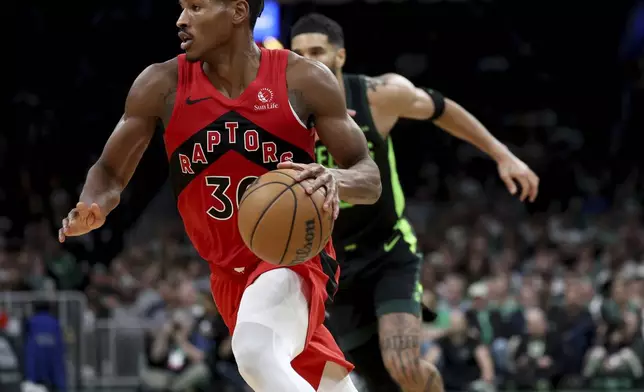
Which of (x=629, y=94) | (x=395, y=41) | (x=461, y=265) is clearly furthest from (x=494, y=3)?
(x=461, y=265)

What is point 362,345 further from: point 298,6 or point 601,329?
point 298,6

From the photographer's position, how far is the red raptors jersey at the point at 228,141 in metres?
4.70

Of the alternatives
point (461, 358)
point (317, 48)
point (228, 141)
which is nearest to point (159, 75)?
point (228, 141)

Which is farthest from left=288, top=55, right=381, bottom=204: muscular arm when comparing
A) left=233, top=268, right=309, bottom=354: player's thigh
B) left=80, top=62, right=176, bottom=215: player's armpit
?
left=80, top=62, right=176, bottom=215: player's armpit

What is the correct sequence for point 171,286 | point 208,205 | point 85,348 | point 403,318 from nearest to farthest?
1. point 208,205
2. point 403,318
3. point 85,348
4. point 171,286

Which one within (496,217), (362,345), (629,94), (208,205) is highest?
(208,205)

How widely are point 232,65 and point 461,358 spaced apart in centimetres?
756

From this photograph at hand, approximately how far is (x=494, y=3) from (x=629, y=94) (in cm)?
333

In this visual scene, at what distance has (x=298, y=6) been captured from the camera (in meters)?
17.6

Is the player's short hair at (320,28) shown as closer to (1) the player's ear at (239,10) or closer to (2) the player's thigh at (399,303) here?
(2) the player's thigh at (399,303)

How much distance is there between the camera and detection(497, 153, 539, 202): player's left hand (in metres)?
6.60

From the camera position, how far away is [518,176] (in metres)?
6.66

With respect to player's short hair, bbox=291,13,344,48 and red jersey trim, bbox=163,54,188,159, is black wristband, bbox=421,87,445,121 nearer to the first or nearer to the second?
player's short hair, bbox=291,13,344,48

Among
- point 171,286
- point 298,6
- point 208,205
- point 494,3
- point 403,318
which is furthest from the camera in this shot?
point 494,3
